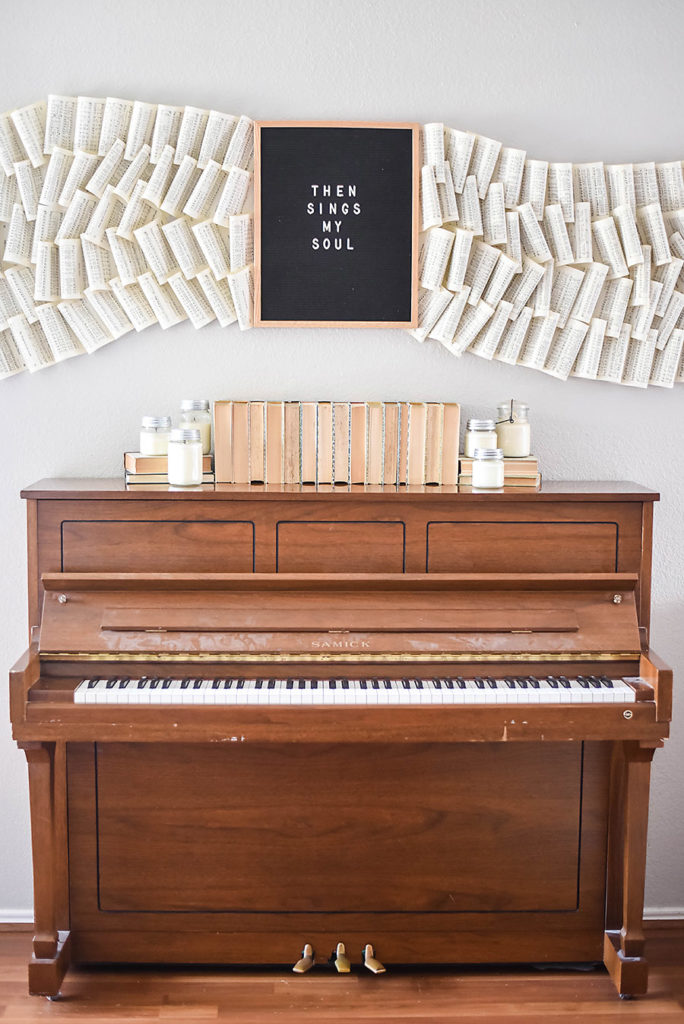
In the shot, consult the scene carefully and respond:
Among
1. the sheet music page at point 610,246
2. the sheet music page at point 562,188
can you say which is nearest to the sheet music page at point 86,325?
the sheet music page at point 562,188

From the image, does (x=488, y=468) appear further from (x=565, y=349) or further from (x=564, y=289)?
(x=564, y=289)

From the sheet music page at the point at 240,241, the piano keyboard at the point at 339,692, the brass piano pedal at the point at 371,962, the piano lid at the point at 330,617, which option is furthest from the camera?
the sheet music page at the point at 240,241

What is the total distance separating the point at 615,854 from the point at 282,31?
8.06 feet

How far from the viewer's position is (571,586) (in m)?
2.50

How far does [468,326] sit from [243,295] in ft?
2.16

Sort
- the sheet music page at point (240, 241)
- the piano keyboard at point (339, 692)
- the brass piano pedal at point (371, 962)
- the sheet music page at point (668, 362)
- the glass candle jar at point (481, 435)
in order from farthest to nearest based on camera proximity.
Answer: the sheet music page at point (668, 362), the sheet music page at point (240, 241), the glass candle jar at point (481, 435), the brass piano pedal at point (371, 962), the piano keyboard at point (339, 692)

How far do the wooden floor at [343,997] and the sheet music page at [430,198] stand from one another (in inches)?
82.3

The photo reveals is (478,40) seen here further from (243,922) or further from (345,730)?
(243,922)

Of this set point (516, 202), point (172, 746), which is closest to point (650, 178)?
point (516, 202)

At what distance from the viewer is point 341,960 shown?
2537mm

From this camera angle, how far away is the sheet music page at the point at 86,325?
275cm

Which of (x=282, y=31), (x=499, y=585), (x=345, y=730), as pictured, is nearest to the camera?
(x=345, y=730)

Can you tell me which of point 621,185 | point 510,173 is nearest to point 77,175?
point 510,173

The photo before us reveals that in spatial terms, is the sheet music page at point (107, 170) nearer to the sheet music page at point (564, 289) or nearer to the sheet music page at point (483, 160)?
the sheet music page at point (483, 160)
